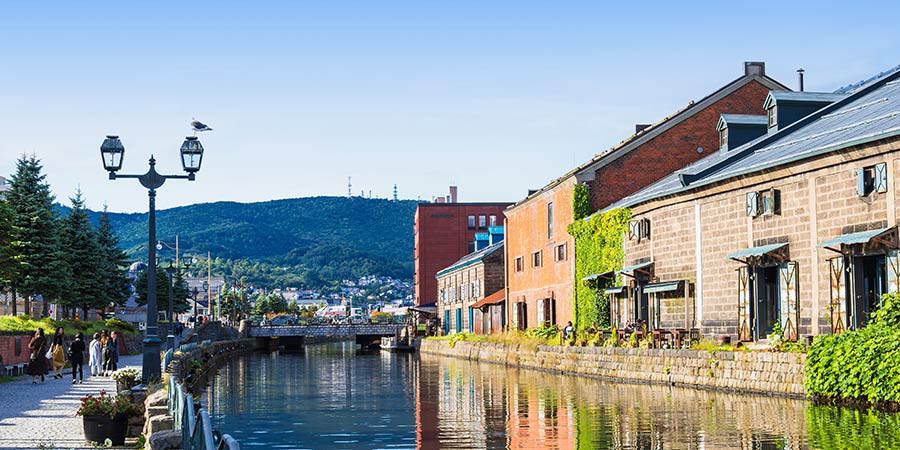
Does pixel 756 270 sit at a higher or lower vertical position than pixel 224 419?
higher

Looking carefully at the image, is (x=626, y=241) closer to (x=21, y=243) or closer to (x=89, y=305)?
(x=21, y=243)

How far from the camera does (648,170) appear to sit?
2159 inches

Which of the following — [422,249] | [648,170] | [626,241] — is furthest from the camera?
[422,249]

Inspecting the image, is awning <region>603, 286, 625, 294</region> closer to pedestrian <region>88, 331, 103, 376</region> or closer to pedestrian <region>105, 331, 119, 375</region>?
pedestrian <region>105, 331, 119, 375</region>

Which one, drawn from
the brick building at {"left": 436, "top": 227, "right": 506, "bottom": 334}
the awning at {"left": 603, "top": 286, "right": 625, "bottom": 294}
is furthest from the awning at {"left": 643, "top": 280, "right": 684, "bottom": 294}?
the brick building at {"left": 436, "top": 227, "right": 506, "bottom": 334}

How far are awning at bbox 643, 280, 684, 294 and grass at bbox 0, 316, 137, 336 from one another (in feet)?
85.1

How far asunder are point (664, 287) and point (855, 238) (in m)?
13.4

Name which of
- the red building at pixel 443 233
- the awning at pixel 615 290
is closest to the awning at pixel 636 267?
the awning at pixel 615 290

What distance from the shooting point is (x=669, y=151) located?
5503 centimetres

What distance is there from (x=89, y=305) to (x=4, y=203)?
19583mm

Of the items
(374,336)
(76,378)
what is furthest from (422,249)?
(76,378)

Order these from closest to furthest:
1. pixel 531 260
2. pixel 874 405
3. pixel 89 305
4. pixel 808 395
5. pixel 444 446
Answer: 1. pixel 444 446
2. pixel 874 405
3. pixel 808 395
4. pixel 531 260
5. pixel 89 305

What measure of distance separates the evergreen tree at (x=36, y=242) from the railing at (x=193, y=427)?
1840 inches

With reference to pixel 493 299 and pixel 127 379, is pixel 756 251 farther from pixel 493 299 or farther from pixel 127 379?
pixel 493 299
